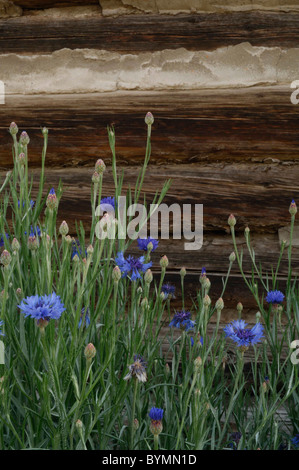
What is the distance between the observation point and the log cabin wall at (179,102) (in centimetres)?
275

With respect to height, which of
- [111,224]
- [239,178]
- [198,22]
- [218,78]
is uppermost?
[198,22]

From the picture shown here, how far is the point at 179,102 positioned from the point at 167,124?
115mm

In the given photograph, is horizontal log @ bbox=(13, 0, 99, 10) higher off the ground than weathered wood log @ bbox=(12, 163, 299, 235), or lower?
higher

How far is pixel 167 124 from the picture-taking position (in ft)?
9.27

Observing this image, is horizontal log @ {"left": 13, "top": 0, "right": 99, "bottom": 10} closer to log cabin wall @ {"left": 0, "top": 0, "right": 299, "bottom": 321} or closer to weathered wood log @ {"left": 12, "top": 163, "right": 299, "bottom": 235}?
log cabin wall @ {"left": 0, "top": 0, "right": 299, "bottom": 321}

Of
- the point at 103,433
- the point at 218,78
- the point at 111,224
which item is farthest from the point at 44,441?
the point at 218,78

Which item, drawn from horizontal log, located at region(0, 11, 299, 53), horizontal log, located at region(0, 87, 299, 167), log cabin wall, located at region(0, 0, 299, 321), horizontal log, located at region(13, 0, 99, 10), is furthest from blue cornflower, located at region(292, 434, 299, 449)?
horizontal log, located at region(13, 0, 99, 10)

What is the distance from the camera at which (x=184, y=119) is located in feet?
9.23

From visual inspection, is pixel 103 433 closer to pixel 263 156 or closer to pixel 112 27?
pixel 263 156

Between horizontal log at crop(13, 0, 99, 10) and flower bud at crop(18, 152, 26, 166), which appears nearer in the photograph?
flower bud at crop(18, 152, 26, 166)

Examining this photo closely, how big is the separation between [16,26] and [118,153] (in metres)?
0.81

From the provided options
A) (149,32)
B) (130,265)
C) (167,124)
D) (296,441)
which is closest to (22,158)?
(130,265)

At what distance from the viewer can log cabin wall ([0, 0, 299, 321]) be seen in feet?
9.04

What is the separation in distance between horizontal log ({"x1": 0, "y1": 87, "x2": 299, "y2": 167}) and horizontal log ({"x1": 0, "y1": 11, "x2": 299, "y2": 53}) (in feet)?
0.73
